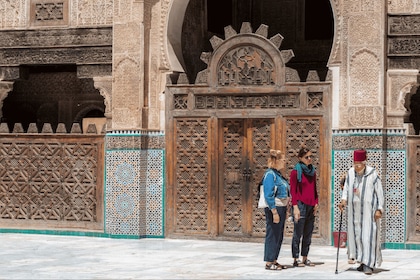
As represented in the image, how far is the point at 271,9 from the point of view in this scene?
13.9 meters

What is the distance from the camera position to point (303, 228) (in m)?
9.12

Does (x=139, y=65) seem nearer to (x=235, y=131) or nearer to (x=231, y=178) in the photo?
(x=235, y=131)

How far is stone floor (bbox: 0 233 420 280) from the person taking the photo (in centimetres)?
848

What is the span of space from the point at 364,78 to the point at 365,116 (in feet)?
1.48

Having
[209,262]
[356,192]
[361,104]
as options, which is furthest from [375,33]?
[209,262]

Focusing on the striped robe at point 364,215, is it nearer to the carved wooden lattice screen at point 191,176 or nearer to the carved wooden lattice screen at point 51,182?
the carved wooden lattice screen at point 191,176

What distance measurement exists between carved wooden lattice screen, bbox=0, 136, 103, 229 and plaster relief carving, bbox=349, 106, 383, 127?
11.2ft

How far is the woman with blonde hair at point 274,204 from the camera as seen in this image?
877 centimetres

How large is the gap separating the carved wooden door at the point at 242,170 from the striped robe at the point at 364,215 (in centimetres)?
251

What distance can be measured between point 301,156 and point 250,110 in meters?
2.41

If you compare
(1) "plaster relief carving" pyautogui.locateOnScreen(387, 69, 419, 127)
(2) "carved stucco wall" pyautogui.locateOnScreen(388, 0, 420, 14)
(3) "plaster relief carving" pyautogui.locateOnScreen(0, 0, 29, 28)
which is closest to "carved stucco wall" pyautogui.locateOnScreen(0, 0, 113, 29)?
(3) "plaster relief carving" pyautogui.locateOnScreen(0, 0, 29, 28)

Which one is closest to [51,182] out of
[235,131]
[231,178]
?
[231,178]

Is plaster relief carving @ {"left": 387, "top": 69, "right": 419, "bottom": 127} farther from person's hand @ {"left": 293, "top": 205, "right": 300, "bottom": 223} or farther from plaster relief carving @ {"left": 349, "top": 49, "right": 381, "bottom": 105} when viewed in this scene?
person's hand @ {"left": 293, "top": 205, "right": 300, "bottom": 223}

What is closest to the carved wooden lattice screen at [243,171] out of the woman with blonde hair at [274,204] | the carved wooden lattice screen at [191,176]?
the carved wooden lattice screen at [191,176]
